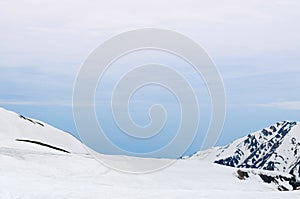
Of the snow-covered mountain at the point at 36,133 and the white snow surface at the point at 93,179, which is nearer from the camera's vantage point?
the white snow surface at the point at 93,179

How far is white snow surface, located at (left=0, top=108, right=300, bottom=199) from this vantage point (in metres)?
20.7

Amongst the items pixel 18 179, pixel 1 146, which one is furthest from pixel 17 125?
pixel 18 179

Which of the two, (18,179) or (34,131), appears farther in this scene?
(34,131)

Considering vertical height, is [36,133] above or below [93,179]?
below

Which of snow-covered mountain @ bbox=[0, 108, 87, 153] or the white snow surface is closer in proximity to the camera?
the white snow surface

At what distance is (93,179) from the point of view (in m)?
30.8

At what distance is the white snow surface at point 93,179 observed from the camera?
2069 cm

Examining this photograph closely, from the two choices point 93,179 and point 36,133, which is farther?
point 36,133

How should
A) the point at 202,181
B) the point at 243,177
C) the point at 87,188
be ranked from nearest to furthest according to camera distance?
the point at 87,188 < the point at 202,181 < the point at 243,177

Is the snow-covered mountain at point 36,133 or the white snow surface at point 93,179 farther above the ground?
the white snow surface at point 93,179

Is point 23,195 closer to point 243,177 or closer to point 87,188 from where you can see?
point 87,188

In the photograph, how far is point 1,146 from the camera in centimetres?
4119

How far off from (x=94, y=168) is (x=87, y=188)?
533 inches

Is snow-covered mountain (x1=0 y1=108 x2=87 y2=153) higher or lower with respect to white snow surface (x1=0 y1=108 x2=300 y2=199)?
lower
